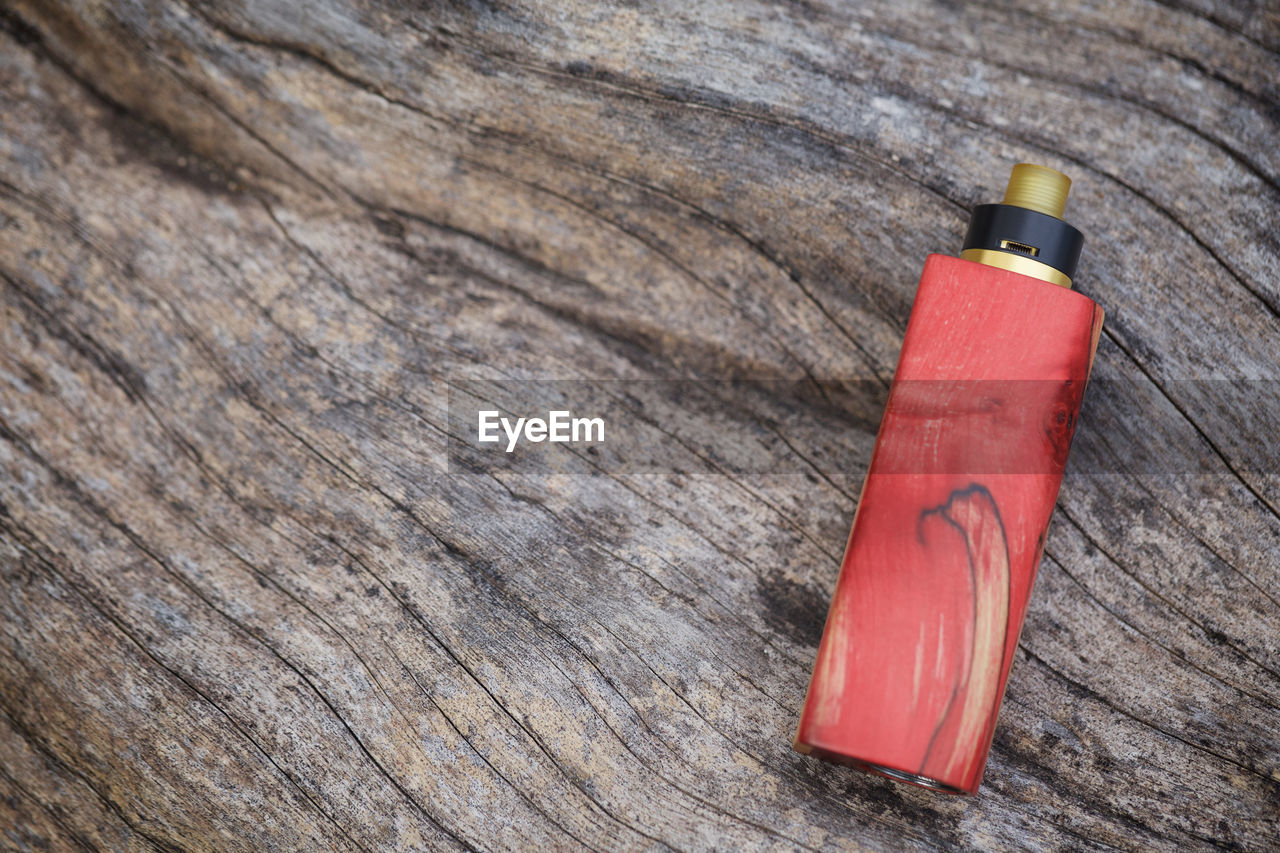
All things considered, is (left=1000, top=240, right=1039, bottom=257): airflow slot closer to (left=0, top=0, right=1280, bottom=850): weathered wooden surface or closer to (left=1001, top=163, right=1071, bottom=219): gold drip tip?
(left=1001, top=163, right=1071, bottom=219): gold drip tip

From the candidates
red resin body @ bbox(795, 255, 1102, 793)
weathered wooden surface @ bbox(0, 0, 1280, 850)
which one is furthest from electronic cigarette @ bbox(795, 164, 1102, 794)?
weathered wooden surface @ bbox(0, 0, 1280, 850)

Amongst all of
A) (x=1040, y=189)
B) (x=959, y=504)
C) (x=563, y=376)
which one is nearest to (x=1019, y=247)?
(x=1040, y=189)

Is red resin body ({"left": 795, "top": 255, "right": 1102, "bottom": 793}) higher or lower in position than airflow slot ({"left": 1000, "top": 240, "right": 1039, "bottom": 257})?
lower

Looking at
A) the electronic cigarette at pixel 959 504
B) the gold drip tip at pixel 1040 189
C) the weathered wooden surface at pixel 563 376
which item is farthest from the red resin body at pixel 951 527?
the weathered wooden surface at pixel 563 376

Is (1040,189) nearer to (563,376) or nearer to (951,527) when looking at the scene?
(951,527)

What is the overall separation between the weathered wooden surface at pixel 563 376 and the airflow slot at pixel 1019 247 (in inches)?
13.1

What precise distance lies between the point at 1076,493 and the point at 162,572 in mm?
1887

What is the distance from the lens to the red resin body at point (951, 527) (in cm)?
126

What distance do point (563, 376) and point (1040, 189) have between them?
1.00 meters

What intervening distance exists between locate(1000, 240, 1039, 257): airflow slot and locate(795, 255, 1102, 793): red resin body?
6cm

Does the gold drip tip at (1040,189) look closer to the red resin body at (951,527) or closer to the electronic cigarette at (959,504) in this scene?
the electronic cigarette at (959,504)

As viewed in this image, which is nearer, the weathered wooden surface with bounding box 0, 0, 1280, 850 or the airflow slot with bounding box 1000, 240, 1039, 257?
the airflow slot with bounding box 1000, 240, 1039, 257

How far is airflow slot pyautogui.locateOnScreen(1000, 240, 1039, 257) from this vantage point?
52.1 inches

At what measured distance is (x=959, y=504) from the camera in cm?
128
